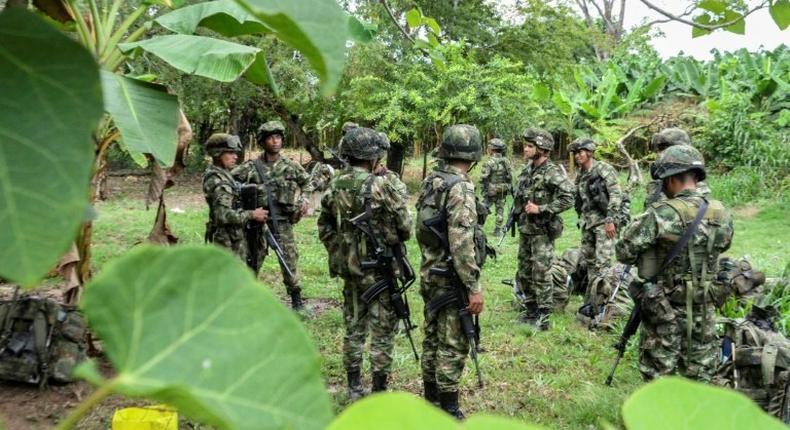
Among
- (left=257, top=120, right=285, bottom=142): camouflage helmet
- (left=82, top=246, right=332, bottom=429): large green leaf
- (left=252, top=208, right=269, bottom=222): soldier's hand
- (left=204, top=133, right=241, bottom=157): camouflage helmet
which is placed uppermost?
(left=257, top=120, right=285, bottom=142): camouflage helmet

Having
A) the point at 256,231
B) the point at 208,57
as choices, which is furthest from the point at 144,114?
the point at 256,231

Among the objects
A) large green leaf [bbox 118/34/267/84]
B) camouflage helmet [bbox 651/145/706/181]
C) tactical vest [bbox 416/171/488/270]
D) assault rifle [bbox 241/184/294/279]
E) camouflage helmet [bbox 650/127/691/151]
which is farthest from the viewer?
assault rifle [bbox 241/184/294/279]

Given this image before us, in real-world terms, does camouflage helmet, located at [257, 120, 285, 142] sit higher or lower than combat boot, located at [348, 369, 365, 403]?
higher

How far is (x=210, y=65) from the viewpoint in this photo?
139cm

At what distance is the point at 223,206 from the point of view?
15.5 ft

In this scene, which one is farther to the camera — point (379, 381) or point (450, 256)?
point (379, 381)

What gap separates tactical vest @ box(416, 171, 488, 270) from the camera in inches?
132

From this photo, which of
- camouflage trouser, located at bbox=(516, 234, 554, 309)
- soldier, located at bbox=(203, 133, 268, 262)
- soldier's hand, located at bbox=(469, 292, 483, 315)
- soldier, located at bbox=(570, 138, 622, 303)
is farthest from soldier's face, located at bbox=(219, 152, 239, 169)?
soldier, located at bbox=(570, 138, 622, 303)

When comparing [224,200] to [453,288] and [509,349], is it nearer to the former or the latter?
[453,288]

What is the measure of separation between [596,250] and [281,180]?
2.75 meters

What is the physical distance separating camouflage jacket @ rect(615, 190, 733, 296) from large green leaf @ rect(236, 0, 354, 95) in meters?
3.06

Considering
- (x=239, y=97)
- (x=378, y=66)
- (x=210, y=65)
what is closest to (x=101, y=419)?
(x=210, y=65)

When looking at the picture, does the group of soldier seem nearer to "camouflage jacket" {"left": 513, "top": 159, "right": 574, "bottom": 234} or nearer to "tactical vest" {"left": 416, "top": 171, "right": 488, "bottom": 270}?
"tactical vest" {"left": 416, "top": 171, "right": 488, "bottom": 270}

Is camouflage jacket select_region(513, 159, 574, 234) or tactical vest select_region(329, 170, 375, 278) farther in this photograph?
→ camouflage jacket select_region(513, 159, 574, 234)
